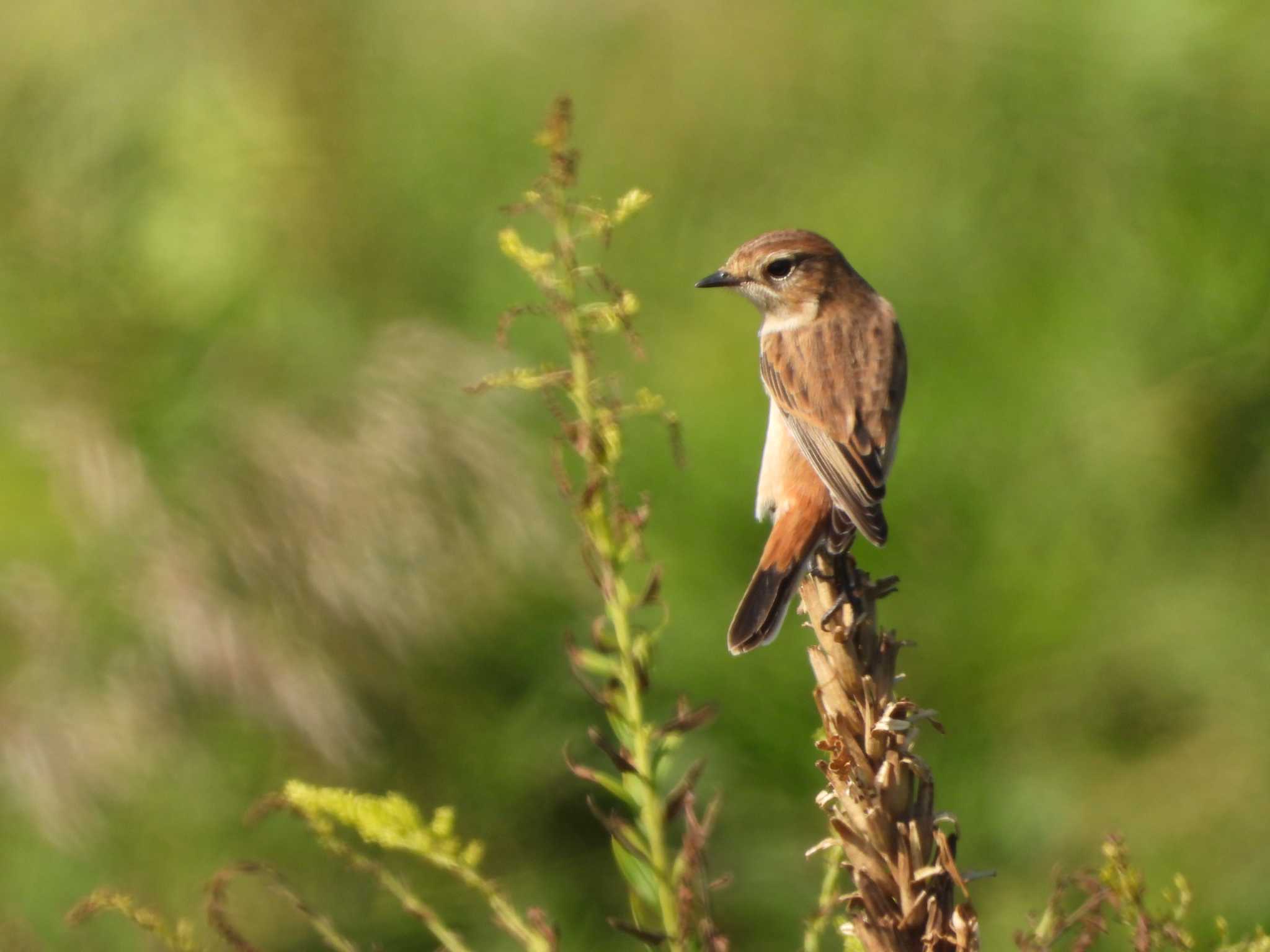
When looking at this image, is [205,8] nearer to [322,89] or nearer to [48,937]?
[322,89]

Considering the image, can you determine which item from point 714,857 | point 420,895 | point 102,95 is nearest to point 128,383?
point 102,95

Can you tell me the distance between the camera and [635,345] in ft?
4.78

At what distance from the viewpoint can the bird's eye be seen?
3.52 m

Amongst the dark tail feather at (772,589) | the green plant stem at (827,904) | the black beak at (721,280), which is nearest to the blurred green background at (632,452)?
the black beak at (721,280)

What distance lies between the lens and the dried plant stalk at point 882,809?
→ 1.40 meters

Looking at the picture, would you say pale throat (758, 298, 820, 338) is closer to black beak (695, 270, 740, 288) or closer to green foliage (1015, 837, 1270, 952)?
black beak (695, 270, 740, 288)

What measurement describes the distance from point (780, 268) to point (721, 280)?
18cm

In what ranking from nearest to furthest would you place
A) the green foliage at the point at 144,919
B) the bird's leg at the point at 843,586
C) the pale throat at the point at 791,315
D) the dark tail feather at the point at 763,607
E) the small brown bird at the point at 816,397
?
the green foliage at the point at 144,919
the bird's leg at the point at 843,586
the dark tail feather at the point at 763,607
the small brown bird at the point at 816,397
the pale throat at the point at 791,315

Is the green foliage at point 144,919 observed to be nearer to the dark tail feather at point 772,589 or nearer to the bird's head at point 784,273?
the dark tail feather at point 772,589

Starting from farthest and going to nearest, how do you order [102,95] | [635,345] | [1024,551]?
[102,95] → [1024,551] → [635,345]

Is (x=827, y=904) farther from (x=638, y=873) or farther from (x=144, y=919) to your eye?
(x=144, y=919)

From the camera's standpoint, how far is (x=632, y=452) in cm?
454

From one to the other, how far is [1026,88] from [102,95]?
3.22 meters

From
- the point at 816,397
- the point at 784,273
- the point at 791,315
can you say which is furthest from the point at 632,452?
the point at 816,397
